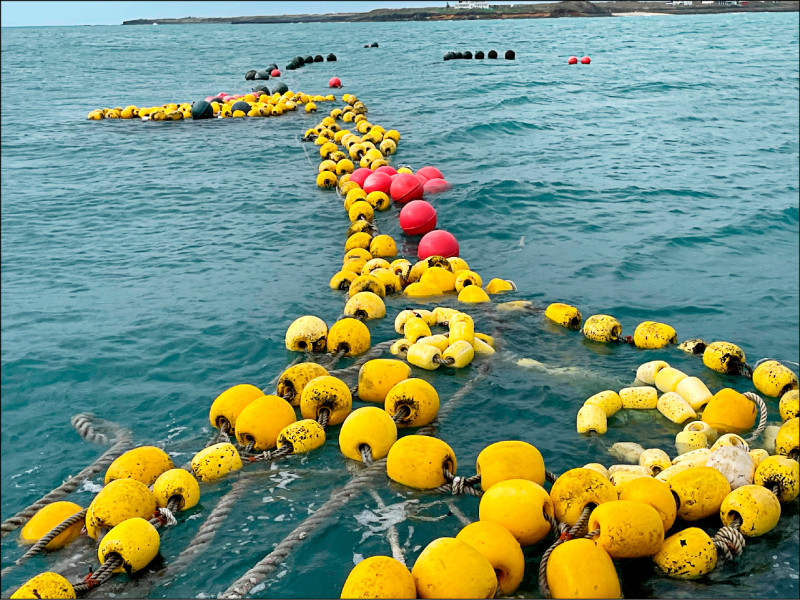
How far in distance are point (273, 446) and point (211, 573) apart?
1.74m

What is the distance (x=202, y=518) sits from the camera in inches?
231

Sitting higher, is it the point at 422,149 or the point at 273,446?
the point at 422,149

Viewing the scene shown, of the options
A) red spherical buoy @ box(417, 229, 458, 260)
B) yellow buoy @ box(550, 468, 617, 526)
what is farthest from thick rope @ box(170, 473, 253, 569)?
red spherical buoy @ box(417, 229, 458, 260)

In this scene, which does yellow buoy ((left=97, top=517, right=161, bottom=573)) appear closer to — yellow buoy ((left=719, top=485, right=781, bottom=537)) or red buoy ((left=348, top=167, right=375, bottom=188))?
yellow buoy ((left=719, top=485, right=781, bottom=537))

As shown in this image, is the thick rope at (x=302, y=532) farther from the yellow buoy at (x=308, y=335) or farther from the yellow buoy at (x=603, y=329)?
the yellow buoy at (x=603, y=329)

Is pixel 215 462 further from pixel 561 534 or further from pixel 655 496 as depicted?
pixel 655 496

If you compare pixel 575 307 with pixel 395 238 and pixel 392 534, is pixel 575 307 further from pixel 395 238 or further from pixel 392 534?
pixel 392 534

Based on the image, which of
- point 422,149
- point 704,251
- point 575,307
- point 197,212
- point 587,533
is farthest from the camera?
point 422,149

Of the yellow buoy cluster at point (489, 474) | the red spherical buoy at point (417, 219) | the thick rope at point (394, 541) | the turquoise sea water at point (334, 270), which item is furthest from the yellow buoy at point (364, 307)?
the thick rope at point (394, 541)

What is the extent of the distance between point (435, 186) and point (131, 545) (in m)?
12.6

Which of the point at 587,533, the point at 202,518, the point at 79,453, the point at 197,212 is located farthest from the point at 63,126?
the point at 587,533

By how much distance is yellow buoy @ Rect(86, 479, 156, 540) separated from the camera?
5504 mm

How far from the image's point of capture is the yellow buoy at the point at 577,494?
5.41m

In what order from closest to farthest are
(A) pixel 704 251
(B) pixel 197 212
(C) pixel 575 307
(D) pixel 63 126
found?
(C) pixel 575 307
(A) pixel 704 251
(B) pixel 197 212
(D) pixel 63 126
